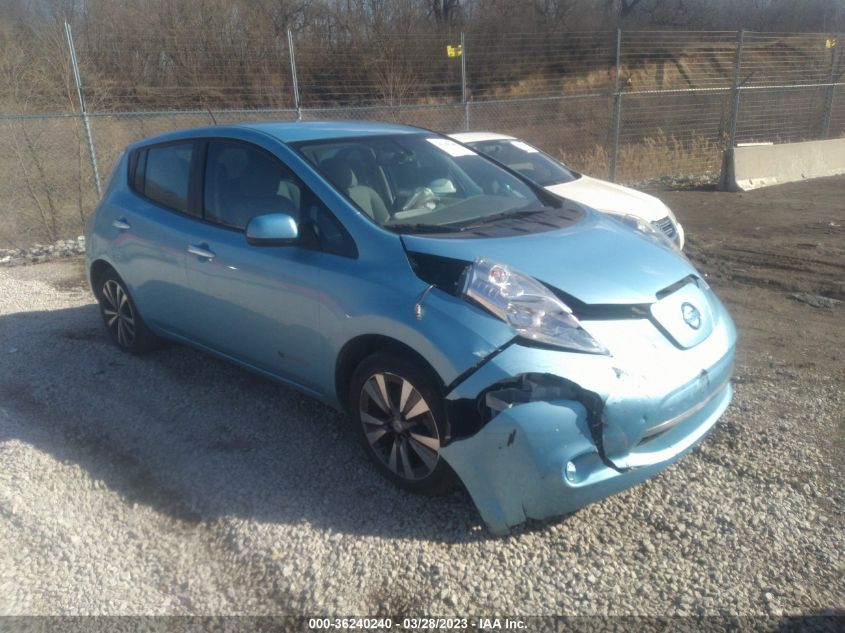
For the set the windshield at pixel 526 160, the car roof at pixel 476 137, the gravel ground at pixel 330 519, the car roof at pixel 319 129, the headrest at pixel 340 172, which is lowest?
the gravel ground at pixel 330 519

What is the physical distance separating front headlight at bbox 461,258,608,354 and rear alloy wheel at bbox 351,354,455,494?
1.42 feet

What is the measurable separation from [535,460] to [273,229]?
5.77 feet

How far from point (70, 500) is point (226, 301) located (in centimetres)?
134

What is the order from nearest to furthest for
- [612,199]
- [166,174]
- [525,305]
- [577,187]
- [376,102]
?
[525,305] < [166,174] < [612,199] < [577,187] < [376,102]

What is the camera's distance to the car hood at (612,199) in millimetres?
7012

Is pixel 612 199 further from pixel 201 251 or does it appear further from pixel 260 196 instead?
pixel 201 251

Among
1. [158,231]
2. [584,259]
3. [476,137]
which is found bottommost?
[476,137]

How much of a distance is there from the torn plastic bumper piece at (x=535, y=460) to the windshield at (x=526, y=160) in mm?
5437

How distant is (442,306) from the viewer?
10.4 ft

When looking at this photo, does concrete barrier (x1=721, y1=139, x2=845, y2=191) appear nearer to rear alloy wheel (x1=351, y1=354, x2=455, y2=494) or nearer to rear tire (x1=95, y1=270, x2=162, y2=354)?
rear tire (x1=95, y1=270, x2=162, y2=354)

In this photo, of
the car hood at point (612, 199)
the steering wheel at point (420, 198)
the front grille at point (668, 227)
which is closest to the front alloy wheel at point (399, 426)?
the steering wheel at point (420, 198)

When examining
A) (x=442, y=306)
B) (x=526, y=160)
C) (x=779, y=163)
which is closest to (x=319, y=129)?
(x=442, y=306)

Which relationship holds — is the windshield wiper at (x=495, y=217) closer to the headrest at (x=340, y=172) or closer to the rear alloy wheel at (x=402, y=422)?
the headrest at (x=340, y=172)

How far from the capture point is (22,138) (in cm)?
1051
